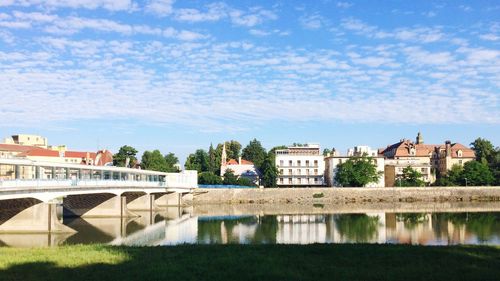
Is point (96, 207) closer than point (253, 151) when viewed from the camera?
Yes

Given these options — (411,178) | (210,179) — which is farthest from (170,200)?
(411,178)

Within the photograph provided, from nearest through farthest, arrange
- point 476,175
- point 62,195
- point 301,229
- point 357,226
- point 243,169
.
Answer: point 62,195 < point 301,229 < point 357,226 < point 476,175 < point 243,169

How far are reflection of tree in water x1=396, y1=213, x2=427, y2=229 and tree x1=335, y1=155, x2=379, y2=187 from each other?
121 feet

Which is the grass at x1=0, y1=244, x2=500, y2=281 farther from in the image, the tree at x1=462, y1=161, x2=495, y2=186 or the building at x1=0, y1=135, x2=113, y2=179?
the building at x1=0, y1=135, x2=113, y2=179

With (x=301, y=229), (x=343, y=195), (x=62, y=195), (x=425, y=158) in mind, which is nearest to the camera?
(x=62, y=195)

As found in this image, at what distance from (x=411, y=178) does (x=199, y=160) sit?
6081 cm

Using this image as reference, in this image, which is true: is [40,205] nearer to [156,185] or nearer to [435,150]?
[156,185]

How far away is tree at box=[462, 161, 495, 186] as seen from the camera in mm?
108000

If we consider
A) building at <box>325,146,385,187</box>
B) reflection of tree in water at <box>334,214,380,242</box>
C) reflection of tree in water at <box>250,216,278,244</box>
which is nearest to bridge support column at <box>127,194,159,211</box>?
reflection of tree in water at <box>250,216,278,244</box>

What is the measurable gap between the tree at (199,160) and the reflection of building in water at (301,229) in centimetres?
7535

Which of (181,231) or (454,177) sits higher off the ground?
(454,177)

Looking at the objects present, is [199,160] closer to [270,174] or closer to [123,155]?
[123,155]

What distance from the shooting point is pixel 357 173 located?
108 m

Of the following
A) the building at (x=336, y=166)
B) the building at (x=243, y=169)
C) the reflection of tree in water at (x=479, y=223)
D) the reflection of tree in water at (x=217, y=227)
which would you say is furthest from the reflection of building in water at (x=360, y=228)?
the building at (x=243, y=169)
